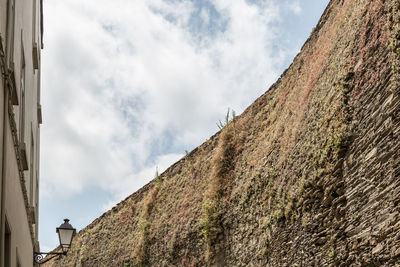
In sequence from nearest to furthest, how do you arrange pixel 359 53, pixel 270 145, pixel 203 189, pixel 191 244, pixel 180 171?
pixel 359 53 < pixel 270 145 < pixel 191 244 < pixel 203 189 < pixel 180 171

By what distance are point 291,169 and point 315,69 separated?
7.59 ft

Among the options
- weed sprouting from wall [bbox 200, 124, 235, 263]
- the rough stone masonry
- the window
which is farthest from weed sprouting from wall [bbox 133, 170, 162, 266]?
the window

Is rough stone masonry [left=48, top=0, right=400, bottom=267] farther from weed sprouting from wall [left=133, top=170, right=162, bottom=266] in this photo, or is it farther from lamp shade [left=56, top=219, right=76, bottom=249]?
lamp shade [left=56, top=219, right=76, bottom=249]

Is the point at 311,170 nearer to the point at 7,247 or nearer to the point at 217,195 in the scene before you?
the point at 217,195

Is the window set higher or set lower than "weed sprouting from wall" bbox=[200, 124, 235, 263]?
lower

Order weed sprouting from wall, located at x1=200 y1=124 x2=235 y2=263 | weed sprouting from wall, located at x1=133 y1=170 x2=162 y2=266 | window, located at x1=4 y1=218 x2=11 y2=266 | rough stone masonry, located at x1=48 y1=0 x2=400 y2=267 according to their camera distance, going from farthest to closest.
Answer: weed sprouting from wall, located at x1=133 y1=170 x2=162 y2=266
weed sprouting from wall, located at x1=200 y1=124 x2=235 y2=263
rough stone masonry, located at x1=48 y1=0 x2=400 y2=267
window, located at x1=4 y1=218 x2=11 y2=266

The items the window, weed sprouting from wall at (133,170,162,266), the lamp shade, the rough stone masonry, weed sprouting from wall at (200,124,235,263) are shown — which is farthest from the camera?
weed sprouting from wall at (133,170,162,266)

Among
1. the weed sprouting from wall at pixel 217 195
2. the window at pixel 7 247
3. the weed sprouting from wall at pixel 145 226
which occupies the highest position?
the weed sprouting from wall at pixel 145 226

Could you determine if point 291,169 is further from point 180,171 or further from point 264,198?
point 180,171

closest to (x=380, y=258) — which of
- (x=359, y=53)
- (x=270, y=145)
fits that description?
(x=359, y=53)

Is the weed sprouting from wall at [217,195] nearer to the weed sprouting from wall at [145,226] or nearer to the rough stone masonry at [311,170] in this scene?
the rough stone masonry at [311,170]

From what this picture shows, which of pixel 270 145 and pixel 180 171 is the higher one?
pixel 180 171

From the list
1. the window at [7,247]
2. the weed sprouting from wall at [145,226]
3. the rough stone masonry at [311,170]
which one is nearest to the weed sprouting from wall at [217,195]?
the rough stone masonry at [311,170]

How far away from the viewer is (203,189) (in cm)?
1814
